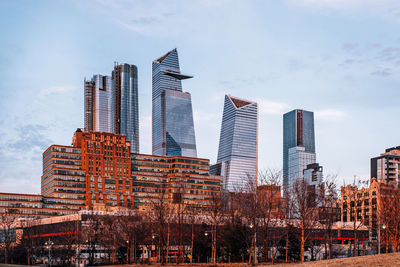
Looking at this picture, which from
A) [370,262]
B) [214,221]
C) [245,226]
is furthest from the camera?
[245,226]

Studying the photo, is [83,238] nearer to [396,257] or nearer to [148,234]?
[148,234]

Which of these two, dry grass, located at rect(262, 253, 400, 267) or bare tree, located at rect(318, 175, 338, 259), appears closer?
dry grass, located at rect(262, 253, 400, 267)

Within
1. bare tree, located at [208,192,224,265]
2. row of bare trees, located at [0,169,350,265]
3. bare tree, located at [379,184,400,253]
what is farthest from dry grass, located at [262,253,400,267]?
bare tree, located at [379,184,400,253]

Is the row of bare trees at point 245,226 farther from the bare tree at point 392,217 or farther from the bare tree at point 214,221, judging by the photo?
the bare tree at point 392,217

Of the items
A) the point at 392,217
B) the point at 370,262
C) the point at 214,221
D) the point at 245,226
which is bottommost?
the point at 245,226

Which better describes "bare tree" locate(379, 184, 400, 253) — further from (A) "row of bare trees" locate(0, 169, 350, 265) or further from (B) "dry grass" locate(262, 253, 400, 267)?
(B) "dry grass" locate(262, 253, 400, 267)

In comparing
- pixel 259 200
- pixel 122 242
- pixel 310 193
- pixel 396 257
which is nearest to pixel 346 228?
pixel 122 242

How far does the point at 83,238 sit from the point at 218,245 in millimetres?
67482

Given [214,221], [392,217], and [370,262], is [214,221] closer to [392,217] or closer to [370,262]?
[392,217]

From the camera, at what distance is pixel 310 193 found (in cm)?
9831

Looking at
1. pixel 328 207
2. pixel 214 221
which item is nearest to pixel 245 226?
Result: pixel 214 221

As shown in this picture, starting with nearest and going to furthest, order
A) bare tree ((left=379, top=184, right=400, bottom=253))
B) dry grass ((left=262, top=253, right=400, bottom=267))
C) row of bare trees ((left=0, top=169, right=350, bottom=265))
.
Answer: dry grass ((left=262, top=253, right=400, bottom=267))
row of bare trees ((left=0, top=169, right=350, bottom=265))
bare tree ((left=379, top=184, right=400, bottom=253))

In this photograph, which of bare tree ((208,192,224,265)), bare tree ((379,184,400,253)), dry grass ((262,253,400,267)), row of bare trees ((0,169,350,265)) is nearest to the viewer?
dry grass ((262,253,400,267))

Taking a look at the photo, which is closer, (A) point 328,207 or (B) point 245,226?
(A) point 328,207
